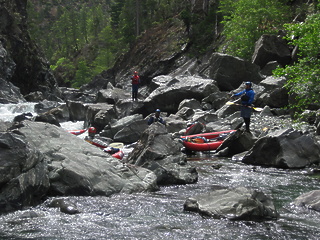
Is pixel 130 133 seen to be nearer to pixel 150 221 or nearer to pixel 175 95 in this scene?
pixel 175 95

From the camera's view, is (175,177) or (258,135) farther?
(258,135)

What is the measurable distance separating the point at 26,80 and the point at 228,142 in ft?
118

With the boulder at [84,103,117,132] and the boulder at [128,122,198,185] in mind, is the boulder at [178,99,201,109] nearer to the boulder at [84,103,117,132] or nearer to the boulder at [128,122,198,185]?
the boulder at [84,103,117,132]

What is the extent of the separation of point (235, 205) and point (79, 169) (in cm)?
362

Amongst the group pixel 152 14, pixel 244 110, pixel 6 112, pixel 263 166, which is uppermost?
pixel 152 14

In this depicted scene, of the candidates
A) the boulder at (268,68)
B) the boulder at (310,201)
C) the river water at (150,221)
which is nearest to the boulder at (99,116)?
the boulder at (268,68)

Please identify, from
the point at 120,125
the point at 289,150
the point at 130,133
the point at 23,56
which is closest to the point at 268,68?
the point at 120,125

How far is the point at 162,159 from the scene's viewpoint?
35.2ft

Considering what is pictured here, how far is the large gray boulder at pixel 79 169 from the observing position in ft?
28.2

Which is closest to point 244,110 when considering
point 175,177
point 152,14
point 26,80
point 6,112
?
point 175,177

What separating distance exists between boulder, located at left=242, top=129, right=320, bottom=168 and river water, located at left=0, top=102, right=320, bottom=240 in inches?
97.8

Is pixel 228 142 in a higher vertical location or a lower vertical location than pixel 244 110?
lower

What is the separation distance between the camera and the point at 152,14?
2495 inches

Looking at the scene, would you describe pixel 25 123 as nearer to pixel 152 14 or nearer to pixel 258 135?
pixel 258 135
